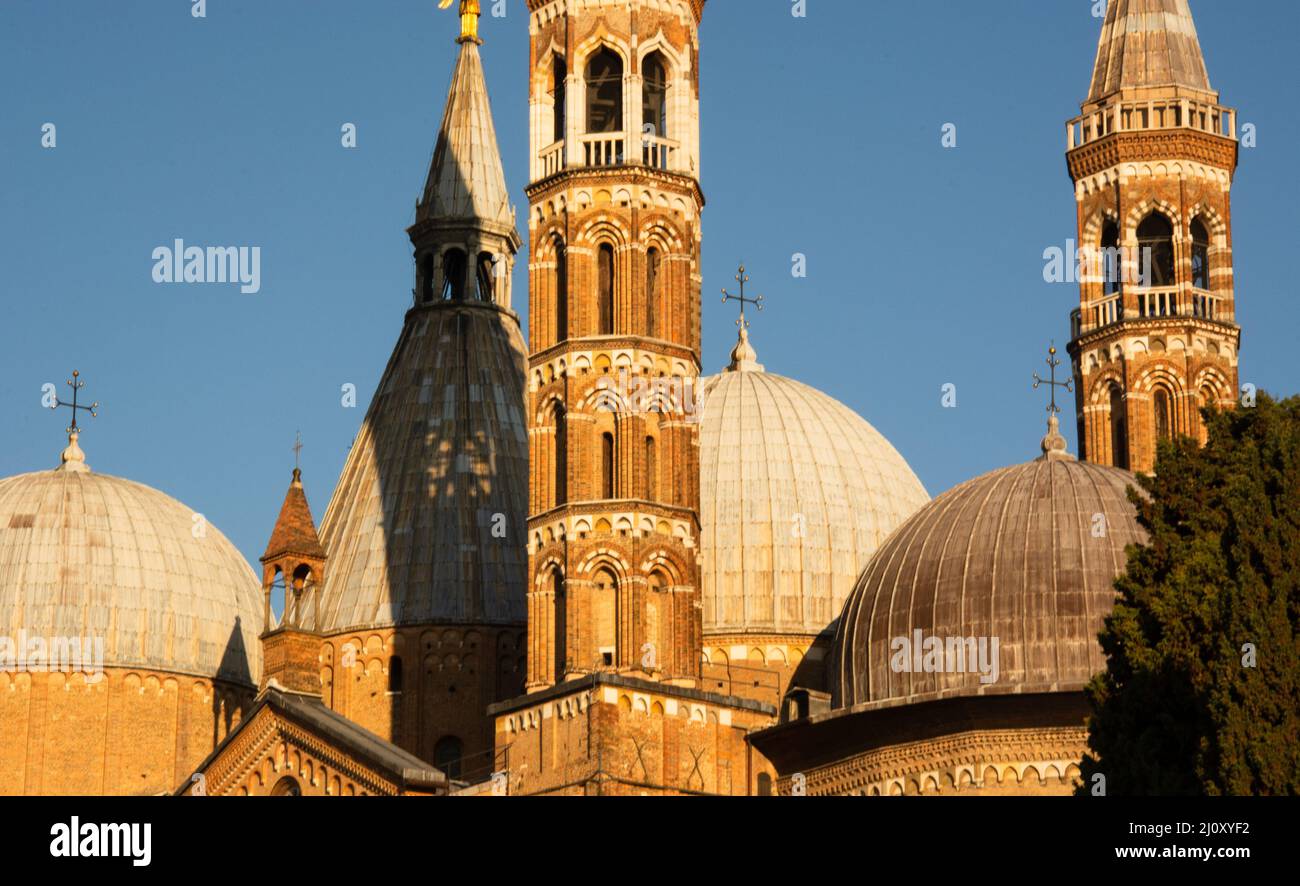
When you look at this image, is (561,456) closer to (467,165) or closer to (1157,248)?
(1157,248)

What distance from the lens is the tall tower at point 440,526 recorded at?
62969mm

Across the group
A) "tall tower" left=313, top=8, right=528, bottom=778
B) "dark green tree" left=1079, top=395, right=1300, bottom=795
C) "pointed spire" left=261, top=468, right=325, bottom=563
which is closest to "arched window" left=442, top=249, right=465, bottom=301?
"tall tower" left=313, top=8, right=528, bottom=778

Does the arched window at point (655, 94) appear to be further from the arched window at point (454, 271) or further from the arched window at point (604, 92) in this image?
the arched window at point (454, 271)

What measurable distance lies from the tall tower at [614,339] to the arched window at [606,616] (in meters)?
0.04

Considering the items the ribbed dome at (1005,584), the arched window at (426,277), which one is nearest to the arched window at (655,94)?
the ribbed dome at (1005,584)

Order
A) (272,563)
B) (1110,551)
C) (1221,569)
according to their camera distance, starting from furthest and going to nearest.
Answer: (272,563)
(1110,551)
(1221,569)

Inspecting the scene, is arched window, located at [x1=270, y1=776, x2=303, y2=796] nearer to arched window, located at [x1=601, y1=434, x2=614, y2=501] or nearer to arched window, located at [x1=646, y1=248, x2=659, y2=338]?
arched window, located at [x1=601, y1=434, x2=614, y2=501]

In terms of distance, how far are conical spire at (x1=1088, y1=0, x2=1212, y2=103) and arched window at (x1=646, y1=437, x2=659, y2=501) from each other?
1411cm

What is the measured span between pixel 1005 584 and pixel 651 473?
22.3 feet

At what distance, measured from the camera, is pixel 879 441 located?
66.3 metres
